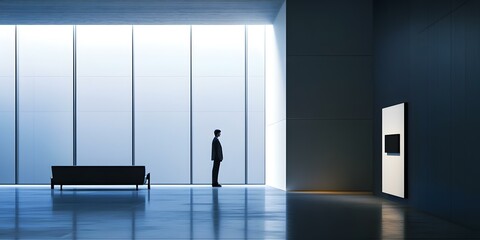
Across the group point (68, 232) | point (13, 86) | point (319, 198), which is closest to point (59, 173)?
point (13, 86)

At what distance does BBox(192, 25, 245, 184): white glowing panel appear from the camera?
2192cm

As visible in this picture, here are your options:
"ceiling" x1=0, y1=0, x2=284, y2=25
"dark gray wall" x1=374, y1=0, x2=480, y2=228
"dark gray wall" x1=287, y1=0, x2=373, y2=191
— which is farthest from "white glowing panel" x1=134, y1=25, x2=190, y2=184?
"dark gray wall" x1=374, y1=0, x2=480, y2=228

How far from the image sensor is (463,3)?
8586mm

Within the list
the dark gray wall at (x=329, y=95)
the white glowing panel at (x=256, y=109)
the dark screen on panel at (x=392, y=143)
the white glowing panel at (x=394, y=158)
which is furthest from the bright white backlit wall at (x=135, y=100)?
the dark screen on panel at (x=392, y=143)

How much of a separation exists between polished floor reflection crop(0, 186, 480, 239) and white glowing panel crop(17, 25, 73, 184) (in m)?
10.0

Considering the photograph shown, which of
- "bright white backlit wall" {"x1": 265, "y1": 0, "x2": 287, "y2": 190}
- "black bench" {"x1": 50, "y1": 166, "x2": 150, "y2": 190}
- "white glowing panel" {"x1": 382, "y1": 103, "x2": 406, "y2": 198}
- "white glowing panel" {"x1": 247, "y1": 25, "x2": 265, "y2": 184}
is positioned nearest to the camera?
"white glowing panel" {"x1": 382, "y1": 103, "x2": 406, "y2": 198}

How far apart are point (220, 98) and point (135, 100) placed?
2.82 metres

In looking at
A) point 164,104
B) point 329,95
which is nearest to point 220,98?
point 164,104

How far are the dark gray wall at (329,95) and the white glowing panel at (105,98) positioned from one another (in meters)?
7.62

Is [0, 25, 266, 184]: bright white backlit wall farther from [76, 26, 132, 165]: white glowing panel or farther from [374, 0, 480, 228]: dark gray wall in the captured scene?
[374, 0, 480, 228]: dark gray wall

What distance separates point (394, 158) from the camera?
41.4ft

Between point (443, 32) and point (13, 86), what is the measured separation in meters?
16.8

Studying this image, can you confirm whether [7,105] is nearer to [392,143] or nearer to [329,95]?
[329,95]

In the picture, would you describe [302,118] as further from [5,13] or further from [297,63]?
[5,13]
